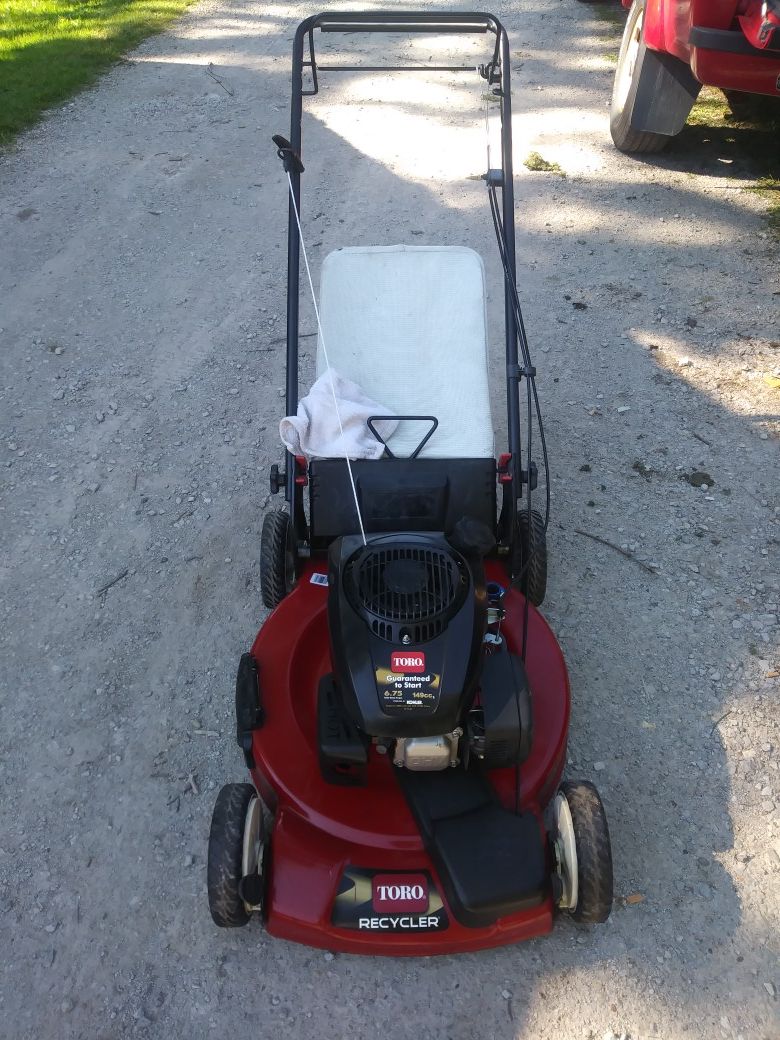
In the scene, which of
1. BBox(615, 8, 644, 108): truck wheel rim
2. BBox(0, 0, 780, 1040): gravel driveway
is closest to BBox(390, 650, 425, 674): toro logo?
BBox(0, 0, 780, 1040): gravel driveway

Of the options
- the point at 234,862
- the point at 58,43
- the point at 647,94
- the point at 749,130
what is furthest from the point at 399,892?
the point at 58,43

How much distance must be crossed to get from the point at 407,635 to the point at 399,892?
1.94 ft

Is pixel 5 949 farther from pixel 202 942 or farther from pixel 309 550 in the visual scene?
pixel 309 550

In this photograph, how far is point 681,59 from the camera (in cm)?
441

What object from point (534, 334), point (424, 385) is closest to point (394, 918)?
point (424, 385)

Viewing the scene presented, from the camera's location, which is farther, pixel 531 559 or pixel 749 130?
pixel 749 130

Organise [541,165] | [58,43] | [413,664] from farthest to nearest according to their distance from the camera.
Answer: [58,43] < [541,165] < [413,664]

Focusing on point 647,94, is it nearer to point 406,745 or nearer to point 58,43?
point 406,745

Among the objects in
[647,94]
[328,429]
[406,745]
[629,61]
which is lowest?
[406,745]

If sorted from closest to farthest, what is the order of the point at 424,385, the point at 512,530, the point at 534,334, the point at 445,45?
the point at 512,530
the point at 424,385
the point at 534,334
the point at 445,45

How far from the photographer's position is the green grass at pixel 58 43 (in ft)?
20.2

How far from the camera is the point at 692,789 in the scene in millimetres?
2248

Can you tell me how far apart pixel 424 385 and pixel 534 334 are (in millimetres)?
1425

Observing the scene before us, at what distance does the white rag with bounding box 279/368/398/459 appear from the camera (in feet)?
7.75
